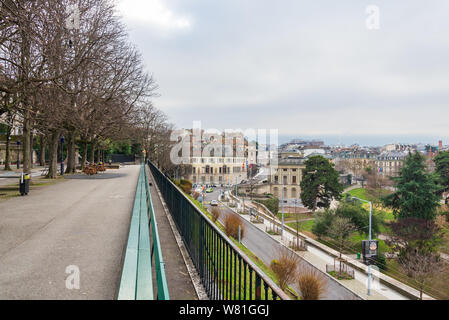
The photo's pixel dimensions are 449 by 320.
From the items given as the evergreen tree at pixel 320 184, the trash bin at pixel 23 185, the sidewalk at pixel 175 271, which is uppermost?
the trash bin at pixel 23 185

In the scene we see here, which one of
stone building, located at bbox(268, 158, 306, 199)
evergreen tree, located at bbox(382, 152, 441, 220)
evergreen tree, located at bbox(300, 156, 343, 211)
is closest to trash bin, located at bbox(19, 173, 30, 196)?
evergreen tree, located at bbox(382, 152, 441, 220)

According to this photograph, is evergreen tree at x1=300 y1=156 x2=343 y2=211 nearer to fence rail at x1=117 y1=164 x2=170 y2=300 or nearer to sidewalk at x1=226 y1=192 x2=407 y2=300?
sidewalk at x1=226 y1=192 x2=407 y2=300

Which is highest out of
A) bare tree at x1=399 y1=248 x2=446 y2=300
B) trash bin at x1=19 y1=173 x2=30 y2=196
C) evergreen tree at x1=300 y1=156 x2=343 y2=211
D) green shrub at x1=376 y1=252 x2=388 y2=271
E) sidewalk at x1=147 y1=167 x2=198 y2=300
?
trash bin at x1=19 y1=173 x2=30 y2=196

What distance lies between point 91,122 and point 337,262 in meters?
25.9

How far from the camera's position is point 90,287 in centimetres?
420

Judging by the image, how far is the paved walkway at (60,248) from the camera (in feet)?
13.6

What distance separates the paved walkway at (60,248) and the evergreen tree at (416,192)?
39772 millimetres

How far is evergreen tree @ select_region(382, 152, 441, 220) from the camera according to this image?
40.1 metres

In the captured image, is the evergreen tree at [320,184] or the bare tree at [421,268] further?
the evergreen tree at [320,184]

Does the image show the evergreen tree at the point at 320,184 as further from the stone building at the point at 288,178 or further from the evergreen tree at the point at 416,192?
the stone building at the point at 288,178

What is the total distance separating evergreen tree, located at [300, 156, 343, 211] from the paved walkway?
53.6 meters

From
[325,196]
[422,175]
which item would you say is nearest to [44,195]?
[422,175]

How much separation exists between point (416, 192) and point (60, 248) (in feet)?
146

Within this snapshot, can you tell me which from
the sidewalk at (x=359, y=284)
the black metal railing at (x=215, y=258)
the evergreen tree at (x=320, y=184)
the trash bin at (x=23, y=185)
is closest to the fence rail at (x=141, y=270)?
the black metal railing at (x=215, y=258)
